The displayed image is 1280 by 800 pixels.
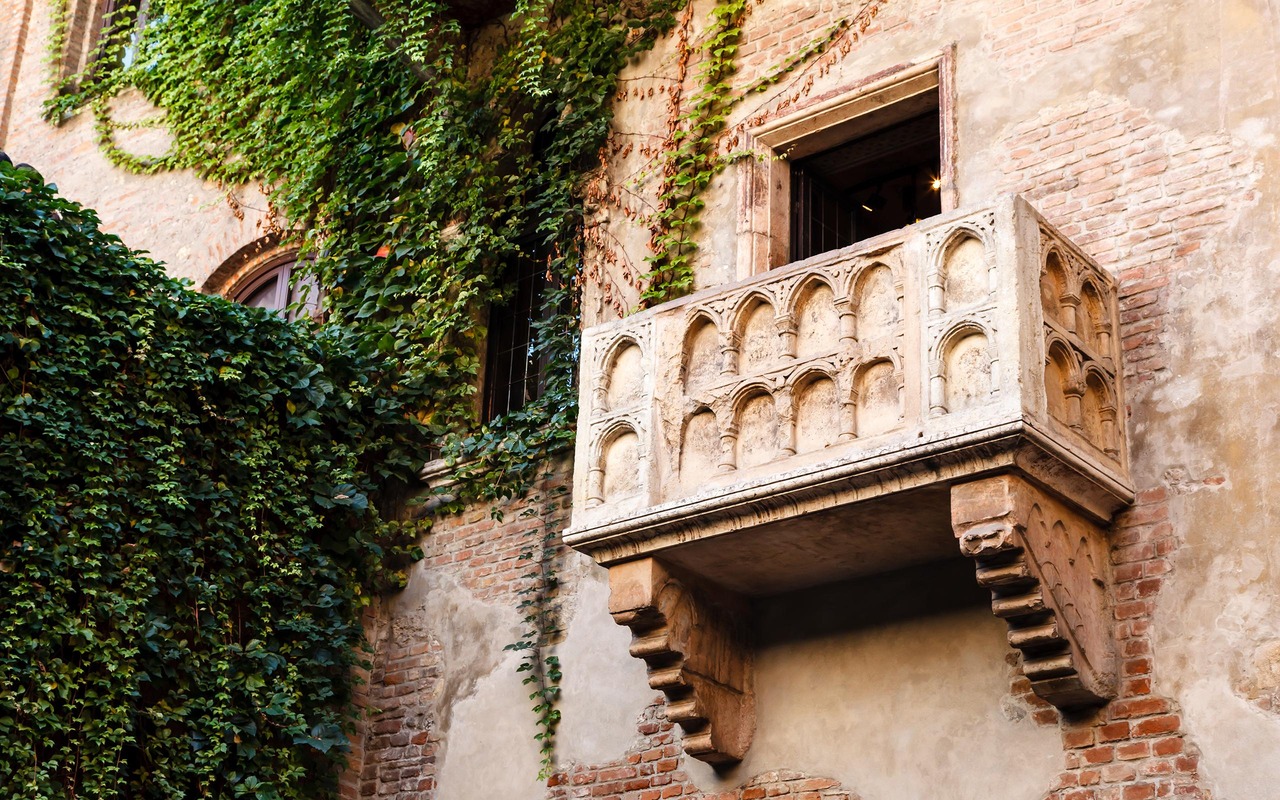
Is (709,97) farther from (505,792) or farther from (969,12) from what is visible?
(505,792)

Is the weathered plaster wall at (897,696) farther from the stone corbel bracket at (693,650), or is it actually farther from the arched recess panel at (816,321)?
the arched recess panel at (816,321)

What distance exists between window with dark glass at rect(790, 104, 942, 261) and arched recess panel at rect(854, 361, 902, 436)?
204cm

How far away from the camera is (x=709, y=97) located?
9883 millimetres

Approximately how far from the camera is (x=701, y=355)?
8.09m

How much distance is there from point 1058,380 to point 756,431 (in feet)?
4.41

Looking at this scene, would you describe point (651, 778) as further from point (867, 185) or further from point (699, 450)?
point (867, 185)

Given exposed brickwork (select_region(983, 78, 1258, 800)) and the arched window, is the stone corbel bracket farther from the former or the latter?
the arched window

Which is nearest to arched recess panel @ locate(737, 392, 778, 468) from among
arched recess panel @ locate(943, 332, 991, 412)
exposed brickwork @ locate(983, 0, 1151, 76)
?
arched recess panel @ locate(943, 332, 991, 412)

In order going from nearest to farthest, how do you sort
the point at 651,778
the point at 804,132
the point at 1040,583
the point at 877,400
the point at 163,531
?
the point at 1040,583
the point at 877,400
the point at 651,778
the point at 163,531
the point at 804,132

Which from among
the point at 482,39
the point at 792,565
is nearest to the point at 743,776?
the point at 792,565

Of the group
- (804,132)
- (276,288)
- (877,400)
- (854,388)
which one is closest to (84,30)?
(276,288)

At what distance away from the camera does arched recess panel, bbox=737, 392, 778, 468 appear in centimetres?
766

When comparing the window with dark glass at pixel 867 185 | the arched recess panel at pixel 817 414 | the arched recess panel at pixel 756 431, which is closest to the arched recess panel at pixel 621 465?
the arched recess panel at pixel 756 431

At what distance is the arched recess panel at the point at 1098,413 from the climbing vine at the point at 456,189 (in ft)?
8.72
